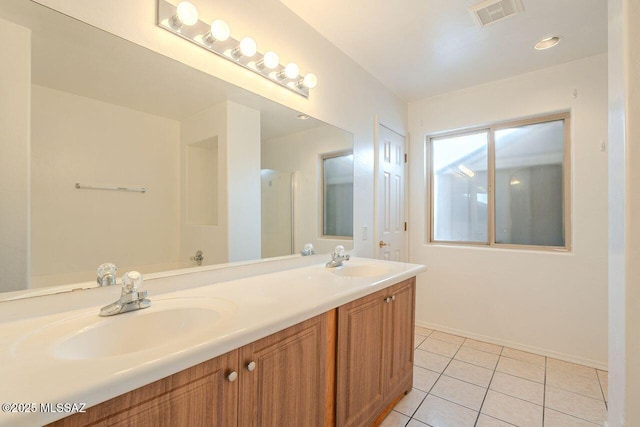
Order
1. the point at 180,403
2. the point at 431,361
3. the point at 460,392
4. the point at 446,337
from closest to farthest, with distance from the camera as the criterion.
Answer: the point at 180,403 → the point at 460,392 → the point at 431,361 → the point at 446,337

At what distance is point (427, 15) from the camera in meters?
1.78

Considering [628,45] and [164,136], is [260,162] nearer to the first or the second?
[164,136]

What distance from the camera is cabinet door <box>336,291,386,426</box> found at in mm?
1251

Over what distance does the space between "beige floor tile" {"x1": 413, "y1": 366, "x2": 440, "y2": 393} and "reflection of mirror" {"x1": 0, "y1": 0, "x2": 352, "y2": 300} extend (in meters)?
1.39

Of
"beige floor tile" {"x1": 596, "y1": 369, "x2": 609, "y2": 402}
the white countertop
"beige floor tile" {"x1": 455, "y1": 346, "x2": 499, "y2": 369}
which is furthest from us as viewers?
"beige floor tile" {"x1": 455, "y1": 346, "x2": 499, "y2": 369}

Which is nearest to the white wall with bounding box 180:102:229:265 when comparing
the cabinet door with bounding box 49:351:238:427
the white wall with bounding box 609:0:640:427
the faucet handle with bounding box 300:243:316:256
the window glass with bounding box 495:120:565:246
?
the faucet handle with bounding box 300:243:316:256

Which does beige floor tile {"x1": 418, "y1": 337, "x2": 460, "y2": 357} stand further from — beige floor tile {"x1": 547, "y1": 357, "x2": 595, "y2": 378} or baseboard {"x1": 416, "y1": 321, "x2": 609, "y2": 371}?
beige floor tile {"x1": 547, "y1": 357, "x2": 595, "y2": 378}

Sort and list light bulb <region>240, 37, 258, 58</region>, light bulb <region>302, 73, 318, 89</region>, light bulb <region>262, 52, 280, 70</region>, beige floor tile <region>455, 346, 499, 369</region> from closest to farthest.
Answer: light bulb <region>240, 37, 258, 58</region>, light bulb <region>262, 52, 280, 70</region>, light bulb <region>302, 73, 318, 89</region>, beige floor tile <region>455, 346, 499, 369</region>

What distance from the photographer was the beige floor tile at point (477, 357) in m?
2.27

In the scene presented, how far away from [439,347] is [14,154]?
302 centimetres

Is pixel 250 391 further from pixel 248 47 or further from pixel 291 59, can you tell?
pixel 291 59

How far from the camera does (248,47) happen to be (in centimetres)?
142

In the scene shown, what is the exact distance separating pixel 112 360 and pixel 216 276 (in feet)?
2.50

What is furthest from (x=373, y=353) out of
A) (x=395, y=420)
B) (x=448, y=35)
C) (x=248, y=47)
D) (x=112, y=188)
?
(x=448, y=35)
